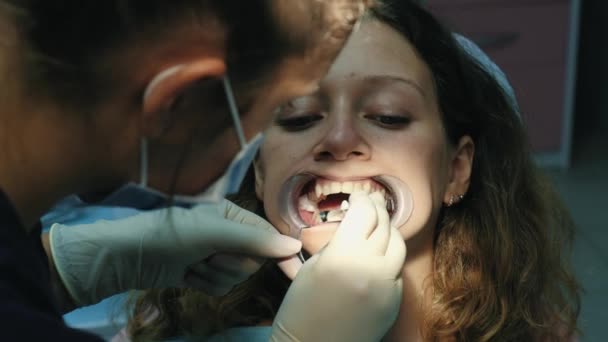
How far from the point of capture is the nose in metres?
1.38

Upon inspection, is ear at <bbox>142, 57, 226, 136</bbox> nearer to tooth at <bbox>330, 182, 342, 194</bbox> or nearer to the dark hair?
the dark hair

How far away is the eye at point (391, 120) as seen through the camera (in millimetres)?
1434

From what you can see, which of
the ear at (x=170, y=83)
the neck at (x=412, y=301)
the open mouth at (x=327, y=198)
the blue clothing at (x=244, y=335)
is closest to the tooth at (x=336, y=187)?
the open mouth at (x=327, y=198)

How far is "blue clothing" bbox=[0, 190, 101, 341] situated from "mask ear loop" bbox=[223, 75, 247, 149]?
276mm

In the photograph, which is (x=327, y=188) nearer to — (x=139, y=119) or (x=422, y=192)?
(x=422, y=192)

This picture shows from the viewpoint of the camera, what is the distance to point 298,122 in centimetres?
147

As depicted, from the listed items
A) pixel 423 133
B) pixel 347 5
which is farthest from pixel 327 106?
pixel 347 5

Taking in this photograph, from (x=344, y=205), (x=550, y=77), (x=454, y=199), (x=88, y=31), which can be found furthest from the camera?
(x=550, y=77)

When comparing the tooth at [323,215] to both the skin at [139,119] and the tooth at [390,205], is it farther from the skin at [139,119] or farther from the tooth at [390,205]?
the skin at [139,119]

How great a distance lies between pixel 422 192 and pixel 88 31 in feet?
2.65

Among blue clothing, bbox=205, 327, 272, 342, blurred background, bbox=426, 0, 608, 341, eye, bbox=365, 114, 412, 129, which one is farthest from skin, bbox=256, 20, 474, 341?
blurred background, bbox=426, 0, 608, 341

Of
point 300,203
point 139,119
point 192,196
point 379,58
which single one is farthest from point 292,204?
point 139,119

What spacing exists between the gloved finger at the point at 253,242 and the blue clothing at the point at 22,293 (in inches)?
21.3

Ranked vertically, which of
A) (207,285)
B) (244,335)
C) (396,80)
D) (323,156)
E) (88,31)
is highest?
(88,31)
